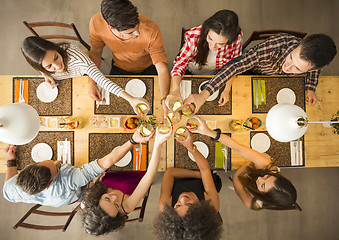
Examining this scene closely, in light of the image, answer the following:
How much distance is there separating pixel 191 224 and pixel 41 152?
5.08ft

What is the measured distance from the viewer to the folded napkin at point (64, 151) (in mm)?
1879

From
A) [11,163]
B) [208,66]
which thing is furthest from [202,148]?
[11,163]

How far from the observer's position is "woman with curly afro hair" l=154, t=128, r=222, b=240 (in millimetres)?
1389

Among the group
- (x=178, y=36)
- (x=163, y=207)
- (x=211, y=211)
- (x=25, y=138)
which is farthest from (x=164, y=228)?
(x=178, y=36)

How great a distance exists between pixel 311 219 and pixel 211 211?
7.71ft

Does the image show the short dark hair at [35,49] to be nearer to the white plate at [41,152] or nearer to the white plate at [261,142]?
the white plate at [41,152]

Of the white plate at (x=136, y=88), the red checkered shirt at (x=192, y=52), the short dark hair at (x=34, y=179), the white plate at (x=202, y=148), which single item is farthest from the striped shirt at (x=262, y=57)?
the short dark hair at (x=34, y=179)

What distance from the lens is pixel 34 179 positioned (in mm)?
1587

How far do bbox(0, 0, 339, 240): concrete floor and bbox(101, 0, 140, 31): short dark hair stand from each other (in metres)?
1.59

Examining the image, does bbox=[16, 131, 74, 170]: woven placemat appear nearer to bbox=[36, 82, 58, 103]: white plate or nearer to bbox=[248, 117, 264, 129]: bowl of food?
bbox=[36, 82, 58, 103]: white plate

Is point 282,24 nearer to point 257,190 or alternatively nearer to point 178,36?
point 178,36

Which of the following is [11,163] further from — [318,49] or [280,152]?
[318,49]

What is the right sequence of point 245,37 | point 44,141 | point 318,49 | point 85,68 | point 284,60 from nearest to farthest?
point 318,49, point 284,60, point 85,68, point 44,141, point 245,37

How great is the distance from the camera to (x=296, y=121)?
1.11m
